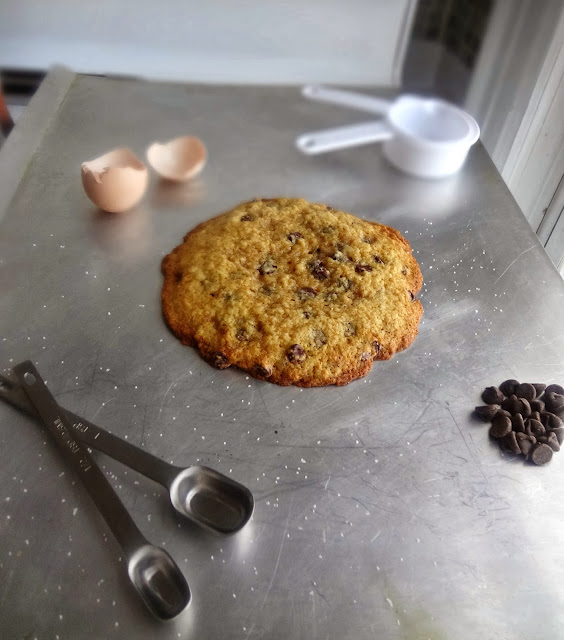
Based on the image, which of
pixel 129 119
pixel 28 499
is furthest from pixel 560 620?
pixel 129 119

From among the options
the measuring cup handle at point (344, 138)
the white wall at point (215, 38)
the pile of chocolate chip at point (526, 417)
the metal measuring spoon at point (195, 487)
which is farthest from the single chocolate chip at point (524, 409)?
the white wall at point (215, 38)

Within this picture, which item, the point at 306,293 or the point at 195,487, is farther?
the point at 306,293

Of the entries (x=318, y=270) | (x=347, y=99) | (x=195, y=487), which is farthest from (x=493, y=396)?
(x=347, y=99)

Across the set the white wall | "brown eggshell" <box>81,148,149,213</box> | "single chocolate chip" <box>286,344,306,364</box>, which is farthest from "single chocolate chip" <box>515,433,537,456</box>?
the white wall

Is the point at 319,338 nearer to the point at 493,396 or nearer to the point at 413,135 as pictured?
the point at 493,396

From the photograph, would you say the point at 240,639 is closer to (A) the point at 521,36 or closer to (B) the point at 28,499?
(B) the point at 28,499
